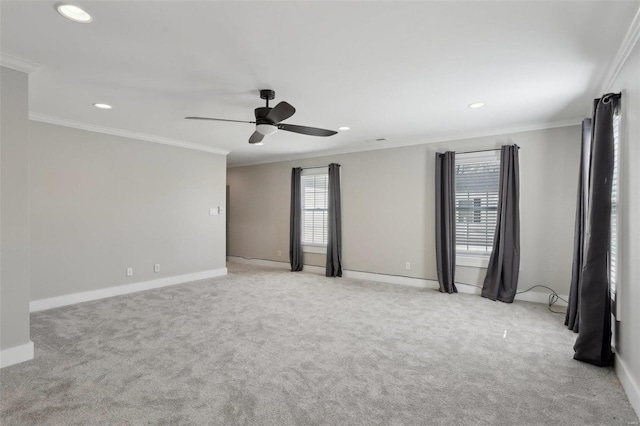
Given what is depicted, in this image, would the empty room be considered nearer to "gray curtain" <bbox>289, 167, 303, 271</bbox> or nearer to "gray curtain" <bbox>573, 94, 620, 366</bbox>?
"gray curtain" <bbox>573, 94, 620, 366</bbox>

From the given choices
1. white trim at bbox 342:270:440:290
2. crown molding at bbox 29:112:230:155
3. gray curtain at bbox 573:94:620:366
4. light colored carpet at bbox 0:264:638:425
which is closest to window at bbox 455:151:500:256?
white trim at bbox 342:270:440:290

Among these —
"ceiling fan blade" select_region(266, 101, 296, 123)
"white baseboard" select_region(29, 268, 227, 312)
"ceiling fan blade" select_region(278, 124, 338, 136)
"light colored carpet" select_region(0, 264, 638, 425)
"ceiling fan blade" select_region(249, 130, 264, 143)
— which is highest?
"ceiling fan blade" select_region(266, 101, 296, 123)

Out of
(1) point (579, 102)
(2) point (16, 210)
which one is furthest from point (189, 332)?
(1) point (579, 102)

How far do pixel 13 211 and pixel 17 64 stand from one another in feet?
3.94

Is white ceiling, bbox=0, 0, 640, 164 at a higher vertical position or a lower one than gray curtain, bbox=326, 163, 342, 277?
higher

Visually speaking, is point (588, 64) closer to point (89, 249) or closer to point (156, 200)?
point (156, 200)

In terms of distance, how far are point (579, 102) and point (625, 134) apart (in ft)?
4.91

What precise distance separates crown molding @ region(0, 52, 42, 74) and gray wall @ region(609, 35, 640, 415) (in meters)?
4.53

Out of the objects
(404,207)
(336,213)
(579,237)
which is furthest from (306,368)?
(336,213)

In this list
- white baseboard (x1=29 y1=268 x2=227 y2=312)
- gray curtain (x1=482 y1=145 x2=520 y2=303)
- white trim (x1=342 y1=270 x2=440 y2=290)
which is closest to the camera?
white baseboard (x1=29 y1=268 x2=227 y2=312)

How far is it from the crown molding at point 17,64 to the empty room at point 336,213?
2 cm

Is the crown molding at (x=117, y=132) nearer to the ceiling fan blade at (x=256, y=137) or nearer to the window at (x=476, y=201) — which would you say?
the ceiling fan blade at (x=256, y=137)

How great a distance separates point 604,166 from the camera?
2.69 metres

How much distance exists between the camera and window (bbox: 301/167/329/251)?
6.85 meters
